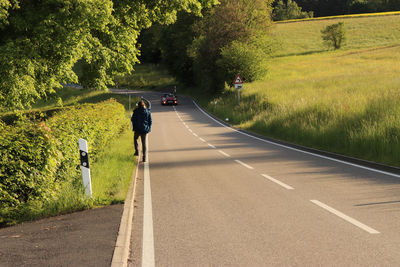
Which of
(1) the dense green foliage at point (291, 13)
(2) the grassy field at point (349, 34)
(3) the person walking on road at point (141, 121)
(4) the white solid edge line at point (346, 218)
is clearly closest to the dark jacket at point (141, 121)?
(3) the person walking on road at point (141, 121)

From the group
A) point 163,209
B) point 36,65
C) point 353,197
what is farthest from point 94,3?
point 353,197

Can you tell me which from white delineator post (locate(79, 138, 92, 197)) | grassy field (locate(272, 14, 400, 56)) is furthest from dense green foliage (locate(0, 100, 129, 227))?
grassy field (locate(272, 14, 400, 56))

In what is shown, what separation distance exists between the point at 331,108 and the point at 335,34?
6087 cm

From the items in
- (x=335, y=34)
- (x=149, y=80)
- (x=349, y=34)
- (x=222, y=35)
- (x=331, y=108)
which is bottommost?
(x=331, y=108)

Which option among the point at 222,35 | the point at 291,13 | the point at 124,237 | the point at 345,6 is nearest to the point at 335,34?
the point at 222,35

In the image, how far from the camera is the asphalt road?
4.64 metres

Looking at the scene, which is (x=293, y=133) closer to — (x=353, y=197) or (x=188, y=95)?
(x=353, y=197)

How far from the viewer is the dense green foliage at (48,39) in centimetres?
1130

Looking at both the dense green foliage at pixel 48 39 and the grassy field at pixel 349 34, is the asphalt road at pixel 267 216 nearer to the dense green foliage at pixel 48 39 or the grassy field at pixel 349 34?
the dense green foliage at pixel 48 39

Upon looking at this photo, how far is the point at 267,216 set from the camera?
250 inches

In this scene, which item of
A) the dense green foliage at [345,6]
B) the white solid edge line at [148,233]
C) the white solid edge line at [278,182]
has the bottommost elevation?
the white solid edge line at [278,182]

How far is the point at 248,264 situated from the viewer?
14.3ft

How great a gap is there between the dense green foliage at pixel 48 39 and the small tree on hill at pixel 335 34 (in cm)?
6497

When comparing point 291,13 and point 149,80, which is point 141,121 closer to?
point 149,80
